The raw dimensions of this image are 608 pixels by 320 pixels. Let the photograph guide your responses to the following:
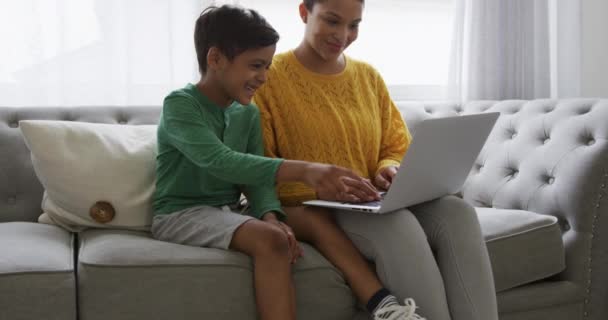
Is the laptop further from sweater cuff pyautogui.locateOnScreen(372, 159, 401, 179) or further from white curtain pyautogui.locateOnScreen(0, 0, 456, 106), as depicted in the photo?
white curtain pyautogui.locateOnScreen(0, 0, 456, 106)

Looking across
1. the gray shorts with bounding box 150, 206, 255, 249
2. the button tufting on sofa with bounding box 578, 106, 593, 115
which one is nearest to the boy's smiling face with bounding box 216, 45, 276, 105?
the gray shorts with bounding box 150, 206, 255, 249

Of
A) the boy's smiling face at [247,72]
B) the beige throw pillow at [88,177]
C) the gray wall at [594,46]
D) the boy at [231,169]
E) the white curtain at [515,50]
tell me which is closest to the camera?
the boy at [231,169]

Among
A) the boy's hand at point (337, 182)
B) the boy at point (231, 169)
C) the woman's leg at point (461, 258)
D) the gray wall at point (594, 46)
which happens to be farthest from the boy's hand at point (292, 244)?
the gray wall at point (594, 46)

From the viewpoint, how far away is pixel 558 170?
1.98 m

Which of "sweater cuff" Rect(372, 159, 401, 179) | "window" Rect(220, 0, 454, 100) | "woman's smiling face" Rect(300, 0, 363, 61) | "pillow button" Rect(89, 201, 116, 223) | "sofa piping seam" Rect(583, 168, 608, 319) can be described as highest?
"woman's smiling face" Rect(300, 0, 363, 61)

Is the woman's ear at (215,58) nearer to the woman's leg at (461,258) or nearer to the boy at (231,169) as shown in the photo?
the boy at (231,169)

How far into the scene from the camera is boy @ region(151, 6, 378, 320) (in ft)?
4.83

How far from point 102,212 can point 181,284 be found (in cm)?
42

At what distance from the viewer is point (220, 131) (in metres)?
1.73

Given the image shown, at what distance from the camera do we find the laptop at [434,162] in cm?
139

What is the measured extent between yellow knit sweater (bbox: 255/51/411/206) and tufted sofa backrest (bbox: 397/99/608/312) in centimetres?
41

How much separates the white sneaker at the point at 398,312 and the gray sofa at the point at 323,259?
0.12 meters

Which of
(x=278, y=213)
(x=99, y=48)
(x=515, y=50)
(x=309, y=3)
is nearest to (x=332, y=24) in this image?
(x=309, y=3)

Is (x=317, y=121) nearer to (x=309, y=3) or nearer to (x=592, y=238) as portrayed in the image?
(x=309, y=3)
